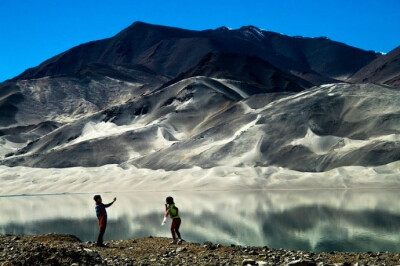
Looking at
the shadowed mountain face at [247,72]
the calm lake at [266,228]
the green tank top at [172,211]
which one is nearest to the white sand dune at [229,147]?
the shadowed mountain face at [247,72]

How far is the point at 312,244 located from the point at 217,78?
148 m

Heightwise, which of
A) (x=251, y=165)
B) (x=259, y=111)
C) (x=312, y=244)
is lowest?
(x=312, y=244)

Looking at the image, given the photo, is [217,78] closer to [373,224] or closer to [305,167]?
[305,167]

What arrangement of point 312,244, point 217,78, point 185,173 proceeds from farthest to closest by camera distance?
point 217,78, point 185,173, point 312,244

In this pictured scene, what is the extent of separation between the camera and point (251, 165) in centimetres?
10931

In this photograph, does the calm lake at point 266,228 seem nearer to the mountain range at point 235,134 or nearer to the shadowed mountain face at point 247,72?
the mountain range at point 235,134

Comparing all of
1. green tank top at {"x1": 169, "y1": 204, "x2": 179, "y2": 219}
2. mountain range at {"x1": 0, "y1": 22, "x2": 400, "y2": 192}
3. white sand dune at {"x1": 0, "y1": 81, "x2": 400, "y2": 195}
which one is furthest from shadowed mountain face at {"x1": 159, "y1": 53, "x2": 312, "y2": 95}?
green tank top at {"x1": 169, "y1": 204, "x2": 179, "y2": 219}

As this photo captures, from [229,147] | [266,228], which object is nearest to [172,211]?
[266,228]

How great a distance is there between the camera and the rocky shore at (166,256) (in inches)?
611

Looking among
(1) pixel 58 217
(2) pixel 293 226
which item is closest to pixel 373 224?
(2) pixel 293 226

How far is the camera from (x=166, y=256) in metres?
19.0

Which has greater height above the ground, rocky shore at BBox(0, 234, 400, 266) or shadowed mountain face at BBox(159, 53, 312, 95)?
shadowed mountain face at BBox(159, 53, 312, 95)

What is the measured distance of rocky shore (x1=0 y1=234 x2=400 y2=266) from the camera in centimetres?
1551

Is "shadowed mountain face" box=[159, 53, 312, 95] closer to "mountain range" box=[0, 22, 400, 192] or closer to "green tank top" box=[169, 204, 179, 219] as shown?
"mountain range" box=[0, 22, 400, 192]
